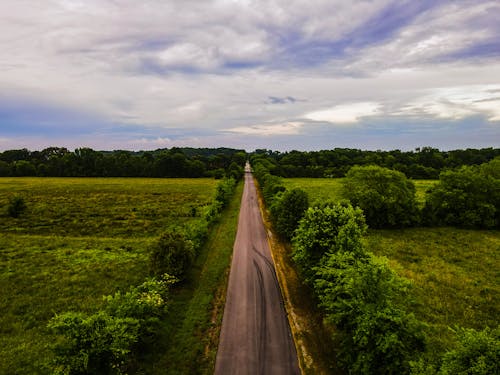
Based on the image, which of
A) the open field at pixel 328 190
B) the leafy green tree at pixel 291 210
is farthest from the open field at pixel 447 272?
the open field at pixel 328 190

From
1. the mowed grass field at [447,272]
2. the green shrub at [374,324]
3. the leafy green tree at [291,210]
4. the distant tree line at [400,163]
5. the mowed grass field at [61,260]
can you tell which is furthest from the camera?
the distant tree line at [400,163]

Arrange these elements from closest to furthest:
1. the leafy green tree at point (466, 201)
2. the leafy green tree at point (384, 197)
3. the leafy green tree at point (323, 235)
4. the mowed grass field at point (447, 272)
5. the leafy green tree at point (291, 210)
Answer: the leafy green tree at point (323, 235) → the mowed grass field at point (447, 272) → the leafy green tree at point (291, 210) → the leafy green tree at point (466, 201) → the leafy green tree at point (384, 197)

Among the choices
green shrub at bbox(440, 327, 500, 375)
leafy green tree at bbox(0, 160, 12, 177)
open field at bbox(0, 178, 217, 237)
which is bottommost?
open field at bbox(0, 178, 217, 237)

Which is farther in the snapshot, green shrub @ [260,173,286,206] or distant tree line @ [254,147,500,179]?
distant tree line @ [254,147,500,179]

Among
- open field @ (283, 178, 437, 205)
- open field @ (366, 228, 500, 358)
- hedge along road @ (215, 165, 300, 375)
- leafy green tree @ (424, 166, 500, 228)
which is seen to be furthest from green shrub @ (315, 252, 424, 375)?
leafy green tree @ (424, 166, 500, 228)

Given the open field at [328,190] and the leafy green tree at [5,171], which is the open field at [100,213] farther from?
the leafy green tree at [5,171]

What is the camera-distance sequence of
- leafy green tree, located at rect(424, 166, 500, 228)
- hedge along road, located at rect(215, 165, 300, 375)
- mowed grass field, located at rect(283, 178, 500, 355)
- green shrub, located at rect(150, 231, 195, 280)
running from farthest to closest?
1. leafy green tree, located at rect(424, 166, 500, 228)
2. green shrub, located at rect(150, 231, 195, 280)
3. mowed grass field, located at rect(283, 178, 500, 355)
4. hedge along road, located at rect(215, 165, 300, 375)

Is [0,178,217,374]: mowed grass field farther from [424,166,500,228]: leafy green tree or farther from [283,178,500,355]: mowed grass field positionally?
[424,166,500,228]: leafy green tree
